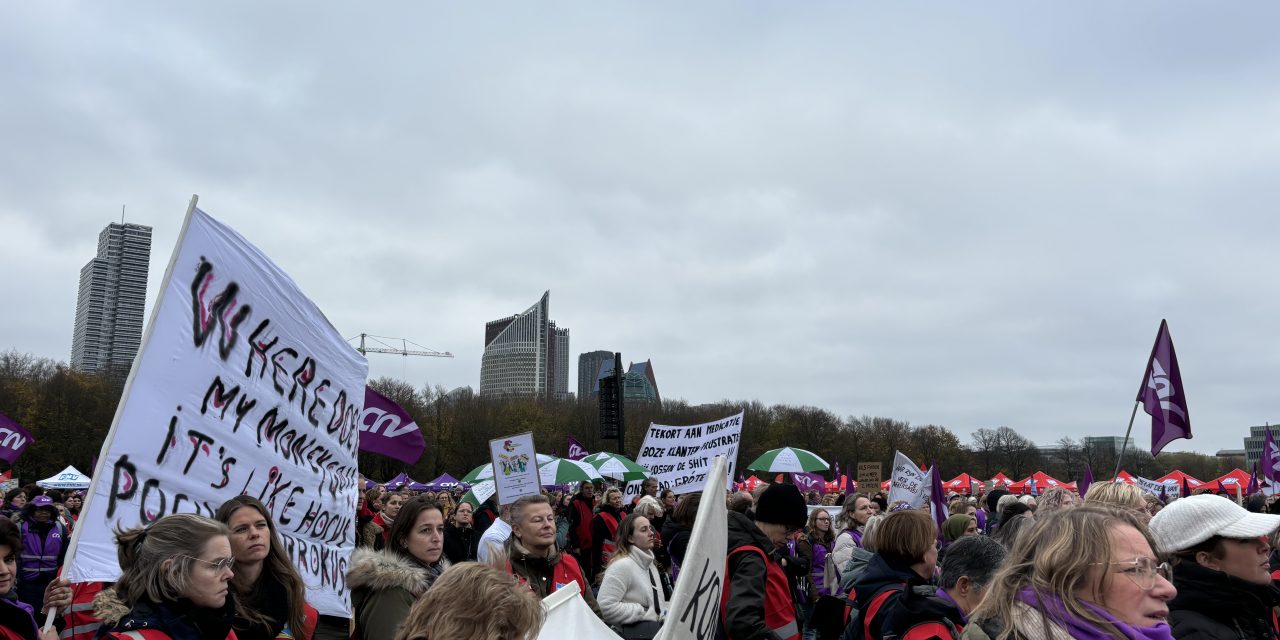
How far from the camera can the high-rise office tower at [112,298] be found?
130250 millimetres

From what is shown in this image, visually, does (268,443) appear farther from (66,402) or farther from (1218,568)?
(66,402)

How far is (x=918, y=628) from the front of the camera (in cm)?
348

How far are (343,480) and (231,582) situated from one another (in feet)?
5.08

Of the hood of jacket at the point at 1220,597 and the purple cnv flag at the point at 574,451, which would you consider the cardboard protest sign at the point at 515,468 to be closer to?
the hood of jacket at the point at 1220,597

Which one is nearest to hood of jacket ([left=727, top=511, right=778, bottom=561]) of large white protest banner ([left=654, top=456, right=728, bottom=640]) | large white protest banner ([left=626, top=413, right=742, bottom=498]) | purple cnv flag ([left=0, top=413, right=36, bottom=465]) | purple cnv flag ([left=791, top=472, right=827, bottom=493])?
large white protest banner ([left=654, top=456, right=728, bottom=640])

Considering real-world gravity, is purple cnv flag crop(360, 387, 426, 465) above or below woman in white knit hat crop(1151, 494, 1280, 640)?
above

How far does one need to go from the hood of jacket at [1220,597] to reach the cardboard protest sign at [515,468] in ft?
26.6

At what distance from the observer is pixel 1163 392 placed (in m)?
12.0

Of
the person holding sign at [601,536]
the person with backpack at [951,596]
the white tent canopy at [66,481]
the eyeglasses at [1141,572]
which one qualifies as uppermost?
the eyeglasses at [1141,572]

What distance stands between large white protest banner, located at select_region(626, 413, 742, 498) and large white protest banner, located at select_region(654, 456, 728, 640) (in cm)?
1048

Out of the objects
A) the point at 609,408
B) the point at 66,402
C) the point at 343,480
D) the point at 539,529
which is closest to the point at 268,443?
the point at 343,480

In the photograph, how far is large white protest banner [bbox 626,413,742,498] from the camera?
552 inches

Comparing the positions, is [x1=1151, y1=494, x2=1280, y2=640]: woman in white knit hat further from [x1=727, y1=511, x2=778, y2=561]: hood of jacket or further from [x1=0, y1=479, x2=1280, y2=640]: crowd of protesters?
[x1=727, y1=511, x2=778, y2=561]: hood of jacket

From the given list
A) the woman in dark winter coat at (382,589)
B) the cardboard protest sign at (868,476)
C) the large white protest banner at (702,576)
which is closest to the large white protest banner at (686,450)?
the cardboard protest sign at (868,476)
